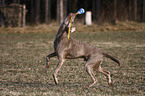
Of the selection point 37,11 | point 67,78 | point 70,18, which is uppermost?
point 70,18

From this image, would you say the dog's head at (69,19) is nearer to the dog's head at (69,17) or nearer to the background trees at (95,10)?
the dog's head at (69,17)

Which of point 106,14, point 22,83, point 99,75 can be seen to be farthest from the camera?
point 106,14

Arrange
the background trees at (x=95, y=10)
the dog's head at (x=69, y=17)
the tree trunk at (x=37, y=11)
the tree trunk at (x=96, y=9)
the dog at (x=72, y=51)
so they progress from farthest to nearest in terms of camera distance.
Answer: the tree trunk at (x=96, y=9), the tree trunk at (x=37, y=11), the background trees at (x=95, y=10), the dog at (x=72, y=51), the dog's head at (x=69, y=17)

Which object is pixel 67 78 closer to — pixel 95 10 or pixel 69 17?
pixel 69 17

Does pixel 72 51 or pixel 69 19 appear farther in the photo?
pixel 72 51

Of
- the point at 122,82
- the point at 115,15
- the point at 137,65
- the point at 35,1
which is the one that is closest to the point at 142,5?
the point at 115,15

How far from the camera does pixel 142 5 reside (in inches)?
1046

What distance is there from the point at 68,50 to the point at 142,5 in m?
23.5

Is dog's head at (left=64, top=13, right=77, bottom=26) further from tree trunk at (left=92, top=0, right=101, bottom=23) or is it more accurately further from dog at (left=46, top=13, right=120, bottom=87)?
tree trunk at (left=92, top=0, right=101, bottom=23)

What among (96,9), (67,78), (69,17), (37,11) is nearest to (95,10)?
(96,9)

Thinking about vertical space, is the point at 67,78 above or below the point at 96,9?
below

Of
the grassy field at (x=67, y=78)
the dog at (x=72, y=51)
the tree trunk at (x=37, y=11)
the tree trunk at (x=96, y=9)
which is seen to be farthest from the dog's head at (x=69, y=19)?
the tree trunk at (x=96, y=9)

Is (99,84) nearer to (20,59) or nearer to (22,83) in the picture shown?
(22,83)

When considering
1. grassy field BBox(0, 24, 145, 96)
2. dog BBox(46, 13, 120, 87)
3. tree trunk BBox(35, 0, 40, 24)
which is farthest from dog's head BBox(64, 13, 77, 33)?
tree trunk BBox(35, 0, 40, 24)
